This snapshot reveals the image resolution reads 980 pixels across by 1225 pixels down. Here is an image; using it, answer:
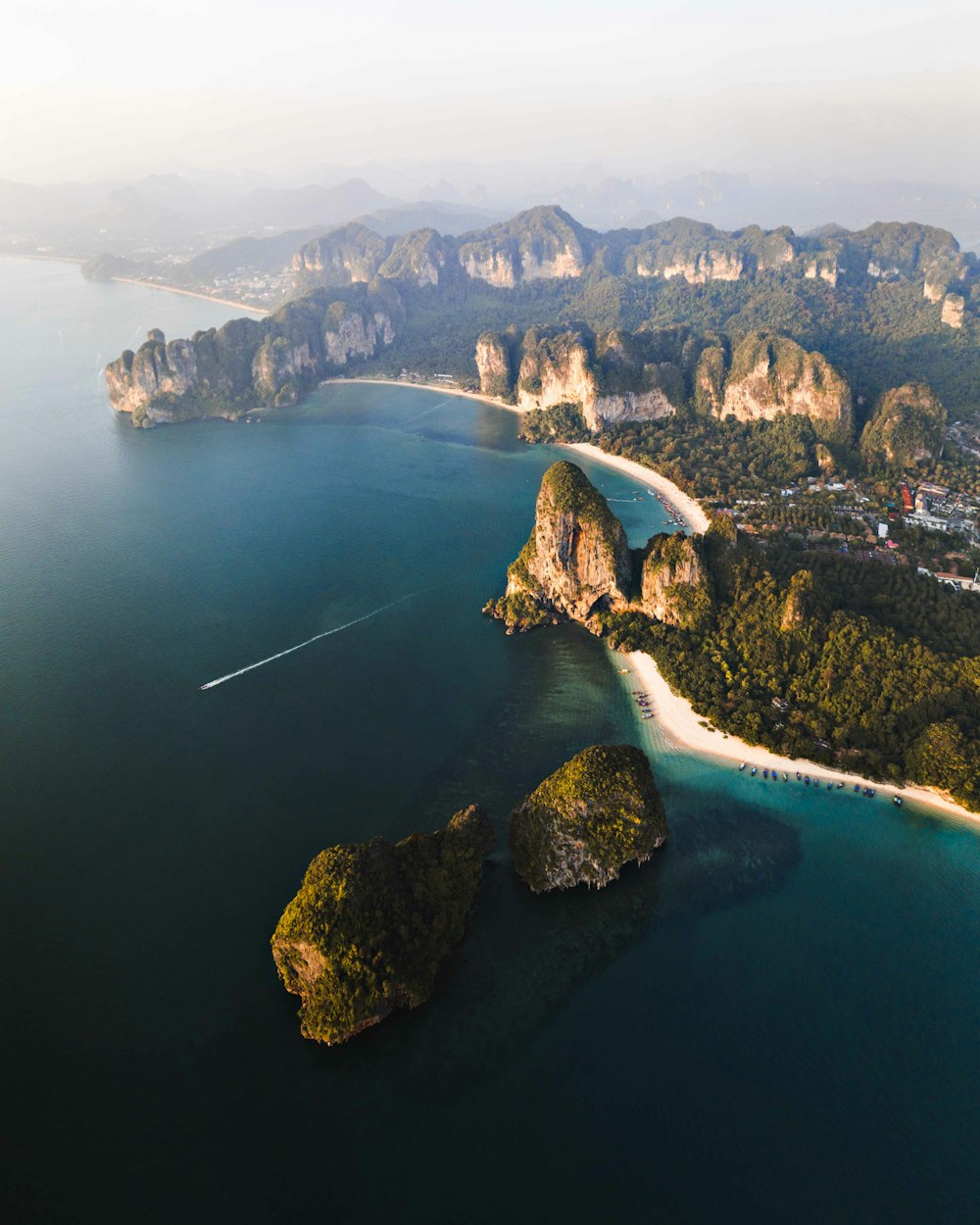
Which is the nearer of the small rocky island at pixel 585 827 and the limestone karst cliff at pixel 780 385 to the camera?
the small rocky island at pixel 585 827

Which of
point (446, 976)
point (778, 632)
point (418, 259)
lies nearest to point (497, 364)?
point (418, 259)

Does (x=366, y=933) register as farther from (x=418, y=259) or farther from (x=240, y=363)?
(x=418, y=259)

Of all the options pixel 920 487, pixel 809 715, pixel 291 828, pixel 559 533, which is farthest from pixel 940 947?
pixel 920 487

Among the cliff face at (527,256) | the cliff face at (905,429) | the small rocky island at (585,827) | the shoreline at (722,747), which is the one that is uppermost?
the cliff face at (527,256)

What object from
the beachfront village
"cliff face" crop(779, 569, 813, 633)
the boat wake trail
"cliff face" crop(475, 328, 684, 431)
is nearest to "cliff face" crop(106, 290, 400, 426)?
"cliff face" crop(475, 328, 684, 431)

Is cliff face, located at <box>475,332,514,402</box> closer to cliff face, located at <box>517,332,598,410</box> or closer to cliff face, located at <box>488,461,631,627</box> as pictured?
cliff face, located at <box>517,332,598,410</box>

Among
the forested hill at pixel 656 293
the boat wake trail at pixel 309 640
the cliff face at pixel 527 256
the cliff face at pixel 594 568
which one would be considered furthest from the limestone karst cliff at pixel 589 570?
the cliff face at pixel 527 256

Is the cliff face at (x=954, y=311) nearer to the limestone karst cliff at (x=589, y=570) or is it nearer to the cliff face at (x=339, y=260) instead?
the limestone karst cliff at (x=589, y=570)

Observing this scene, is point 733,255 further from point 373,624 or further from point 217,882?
point 217,882
